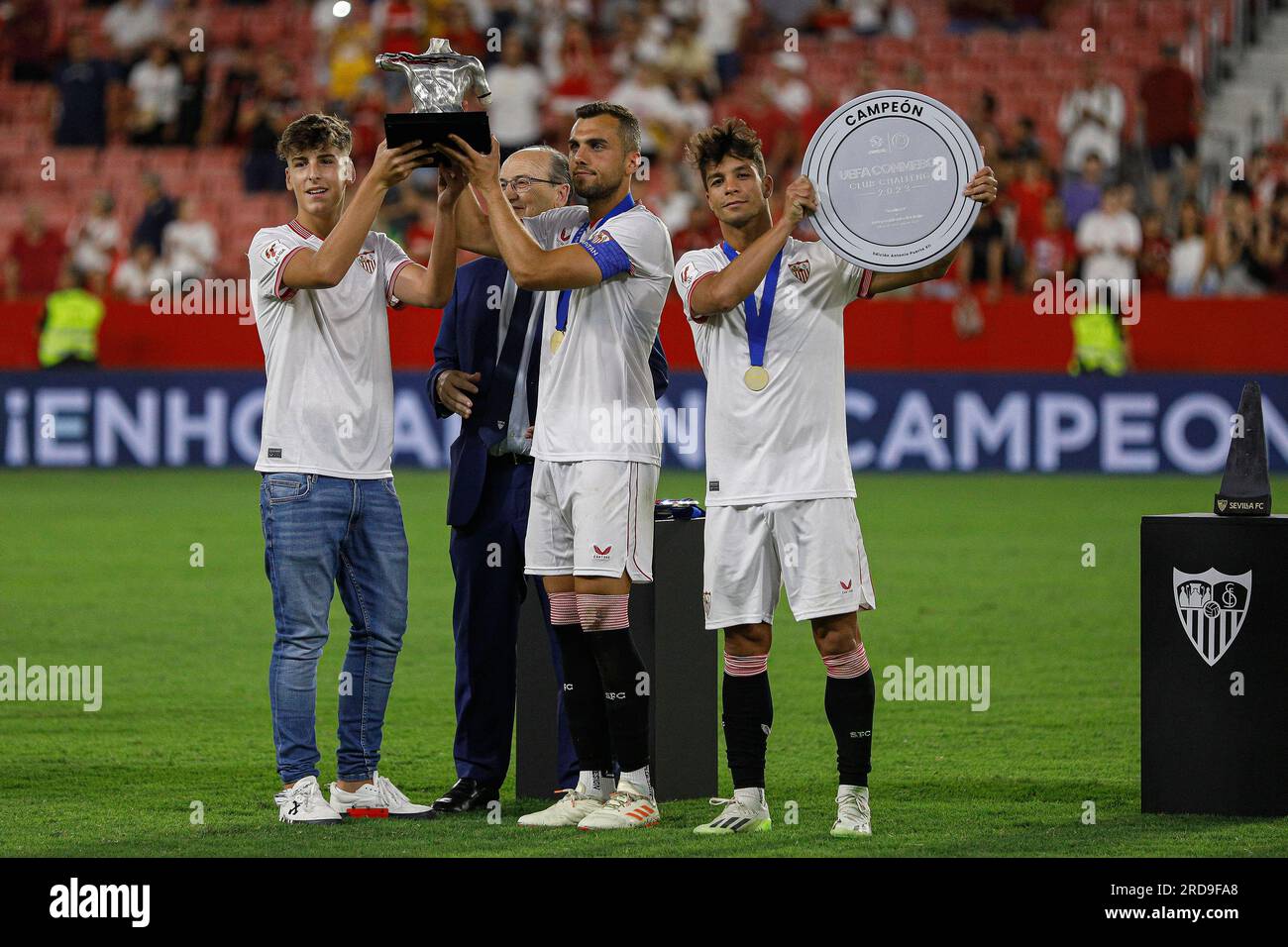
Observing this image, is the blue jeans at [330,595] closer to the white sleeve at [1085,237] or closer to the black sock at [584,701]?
the black sock at [584,701]

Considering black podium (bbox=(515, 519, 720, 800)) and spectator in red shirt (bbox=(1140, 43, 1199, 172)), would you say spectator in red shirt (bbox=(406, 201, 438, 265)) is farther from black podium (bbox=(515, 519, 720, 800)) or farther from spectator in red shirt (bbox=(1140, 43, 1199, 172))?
black podium (bbox=(515, 519, 720, 800))

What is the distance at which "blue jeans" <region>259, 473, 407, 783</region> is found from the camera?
6.03 meters

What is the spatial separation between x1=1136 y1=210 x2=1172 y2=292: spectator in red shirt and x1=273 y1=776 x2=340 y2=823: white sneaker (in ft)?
44.2

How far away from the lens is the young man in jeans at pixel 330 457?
237 inches

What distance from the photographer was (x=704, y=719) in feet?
21.5

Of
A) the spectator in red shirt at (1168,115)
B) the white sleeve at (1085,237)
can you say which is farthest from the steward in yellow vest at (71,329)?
the spectator in red shirt at (1168,115)

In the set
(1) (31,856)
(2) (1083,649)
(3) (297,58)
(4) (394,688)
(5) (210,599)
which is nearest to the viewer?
(1) (31,856)

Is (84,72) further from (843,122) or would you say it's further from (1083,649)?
(843,122)

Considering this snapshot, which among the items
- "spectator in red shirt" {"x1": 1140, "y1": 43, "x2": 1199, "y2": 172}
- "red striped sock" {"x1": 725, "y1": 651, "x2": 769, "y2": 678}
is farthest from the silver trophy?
"spectator in red shirt" {"x1": 1140, "y1": 43, "x2": 1199, "y2": 172}

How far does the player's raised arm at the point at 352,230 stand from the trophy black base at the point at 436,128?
0.10ft

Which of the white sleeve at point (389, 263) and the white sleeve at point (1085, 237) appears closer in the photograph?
the white sleeve at point (389, 263)

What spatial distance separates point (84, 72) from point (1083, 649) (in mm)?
16138

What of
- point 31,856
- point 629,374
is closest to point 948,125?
point 629,374

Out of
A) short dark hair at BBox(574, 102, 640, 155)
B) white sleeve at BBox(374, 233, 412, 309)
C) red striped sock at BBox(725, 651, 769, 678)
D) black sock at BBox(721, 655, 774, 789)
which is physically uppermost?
short dark hair at BBox(574, 102, 640, 155)
